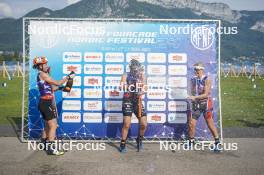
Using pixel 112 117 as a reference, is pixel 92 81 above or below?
above

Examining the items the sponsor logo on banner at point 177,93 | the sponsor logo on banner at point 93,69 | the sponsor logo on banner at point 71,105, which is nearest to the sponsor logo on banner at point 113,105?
the sponsor logo on banner at point 71,105

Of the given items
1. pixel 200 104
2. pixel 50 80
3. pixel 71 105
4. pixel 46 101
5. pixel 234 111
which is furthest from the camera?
pixel 234 111

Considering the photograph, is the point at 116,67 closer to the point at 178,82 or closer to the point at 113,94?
the point at 113,94

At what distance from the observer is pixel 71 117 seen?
34.5 ft

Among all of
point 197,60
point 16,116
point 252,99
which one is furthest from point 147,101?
point 252,99

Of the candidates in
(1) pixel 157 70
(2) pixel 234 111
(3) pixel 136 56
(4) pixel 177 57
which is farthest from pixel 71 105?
(2) pixel 234 111

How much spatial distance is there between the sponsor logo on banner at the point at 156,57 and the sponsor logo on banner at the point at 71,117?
239 centimetres

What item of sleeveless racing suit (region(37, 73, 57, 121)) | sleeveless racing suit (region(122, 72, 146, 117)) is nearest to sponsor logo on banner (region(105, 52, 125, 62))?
sleeveless racing suit (region(122, 72, 146, 117))

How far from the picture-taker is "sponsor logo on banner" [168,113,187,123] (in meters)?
10.5

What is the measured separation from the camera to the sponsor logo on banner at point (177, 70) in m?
10.5

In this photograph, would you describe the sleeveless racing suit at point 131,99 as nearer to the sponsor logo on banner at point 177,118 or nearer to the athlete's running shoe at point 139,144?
the athlete's running shoe at point 139,144

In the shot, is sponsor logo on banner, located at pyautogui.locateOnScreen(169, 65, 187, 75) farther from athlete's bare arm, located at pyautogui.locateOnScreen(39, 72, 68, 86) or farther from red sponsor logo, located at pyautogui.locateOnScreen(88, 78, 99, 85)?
athlete's bare arm, located at pyautogui.locateOnScreen(39, 72, 68, 86)

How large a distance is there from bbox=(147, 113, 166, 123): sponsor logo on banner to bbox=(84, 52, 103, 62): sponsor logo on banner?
1.98 m

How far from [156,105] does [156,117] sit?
1.05ft
